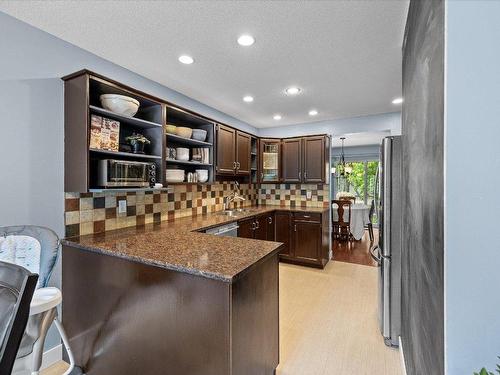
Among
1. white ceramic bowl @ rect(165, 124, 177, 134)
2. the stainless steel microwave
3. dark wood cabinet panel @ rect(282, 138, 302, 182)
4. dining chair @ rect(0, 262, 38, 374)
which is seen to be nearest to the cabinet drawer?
dark wood cabinet panel @ rect(282, 138, 302, 182)

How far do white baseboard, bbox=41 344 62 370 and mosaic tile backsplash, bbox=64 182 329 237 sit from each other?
0.86 metres

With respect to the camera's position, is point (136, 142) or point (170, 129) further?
point (170, 129)

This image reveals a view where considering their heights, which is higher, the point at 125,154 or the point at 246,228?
the point at 125,154

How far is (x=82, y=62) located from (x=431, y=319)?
2.84 meters

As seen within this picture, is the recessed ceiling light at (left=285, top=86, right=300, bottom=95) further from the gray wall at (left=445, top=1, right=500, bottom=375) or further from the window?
the window

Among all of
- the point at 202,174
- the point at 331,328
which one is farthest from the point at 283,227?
the point at 331,328

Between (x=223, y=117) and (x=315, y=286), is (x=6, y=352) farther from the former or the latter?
(x=223, y=117)

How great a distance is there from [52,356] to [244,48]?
2815 millimetres

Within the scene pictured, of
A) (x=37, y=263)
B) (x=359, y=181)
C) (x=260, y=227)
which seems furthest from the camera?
(x=359, y=181)

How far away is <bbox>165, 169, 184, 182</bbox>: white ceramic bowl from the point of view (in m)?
2.72

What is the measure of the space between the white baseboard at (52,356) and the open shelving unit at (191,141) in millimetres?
1849

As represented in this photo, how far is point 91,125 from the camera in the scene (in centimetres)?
194

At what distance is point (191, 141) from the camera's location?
2.99 metres

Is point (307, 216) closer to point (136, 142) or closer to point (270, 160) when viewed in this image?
point (270, 160)
